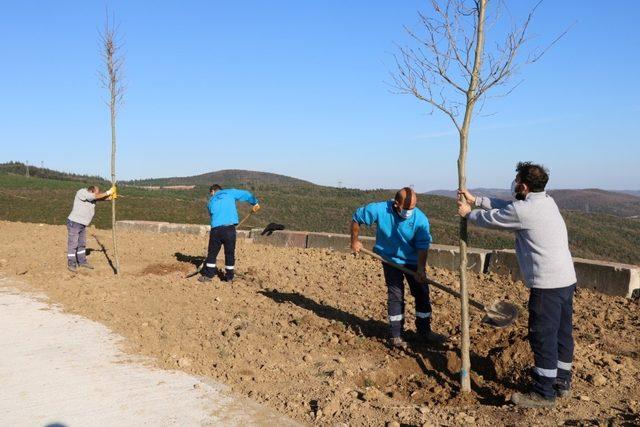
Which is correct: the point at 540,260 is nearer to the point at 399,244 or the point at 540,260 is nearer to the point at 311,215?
the point at 399,244

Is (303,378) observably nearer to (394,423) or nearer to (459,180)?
(394,423)

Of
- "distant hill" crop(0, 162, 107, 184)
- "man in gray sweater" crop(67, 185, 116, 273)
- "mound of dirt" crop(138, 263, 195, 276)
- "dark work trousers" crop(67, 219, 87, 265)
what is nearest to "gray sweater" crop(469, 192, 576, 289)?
"mound of dirt" crop(138, 263, 195, 276)

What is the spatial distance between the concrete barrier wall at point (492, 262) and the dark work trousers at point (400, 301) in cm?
320

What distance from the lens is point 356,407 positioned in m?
3.94

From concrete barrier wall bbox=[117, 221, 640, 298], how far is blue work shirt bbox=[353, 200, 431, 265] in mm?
3406

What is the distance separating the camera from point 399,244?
17.7 ft

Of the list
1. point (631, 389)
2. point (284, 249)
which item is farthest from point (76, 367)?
point (284, 249)

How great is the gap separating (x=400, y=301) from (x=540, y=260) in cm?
164

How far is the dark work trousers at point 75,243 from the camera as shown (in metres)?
9.13

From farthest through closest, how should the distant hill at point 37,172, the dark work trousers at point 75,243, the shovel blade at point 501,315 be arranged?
the distant hill at point 37,172, the dark work trousers at point 75,243, the shovel blade at point 501,315

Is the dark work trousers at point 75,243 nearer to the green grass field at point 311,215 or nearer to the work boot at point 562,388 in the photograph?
the work boot at point 562,388

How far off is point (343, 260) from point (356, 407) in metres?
6.06

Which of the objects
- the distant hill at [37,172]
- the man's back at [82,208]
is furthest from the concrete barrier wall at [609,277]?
the distant hill at [37,172]

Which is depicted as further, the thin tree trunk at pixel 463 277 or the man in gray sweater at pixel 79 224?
the man in gray sweater at pixel 79 224
